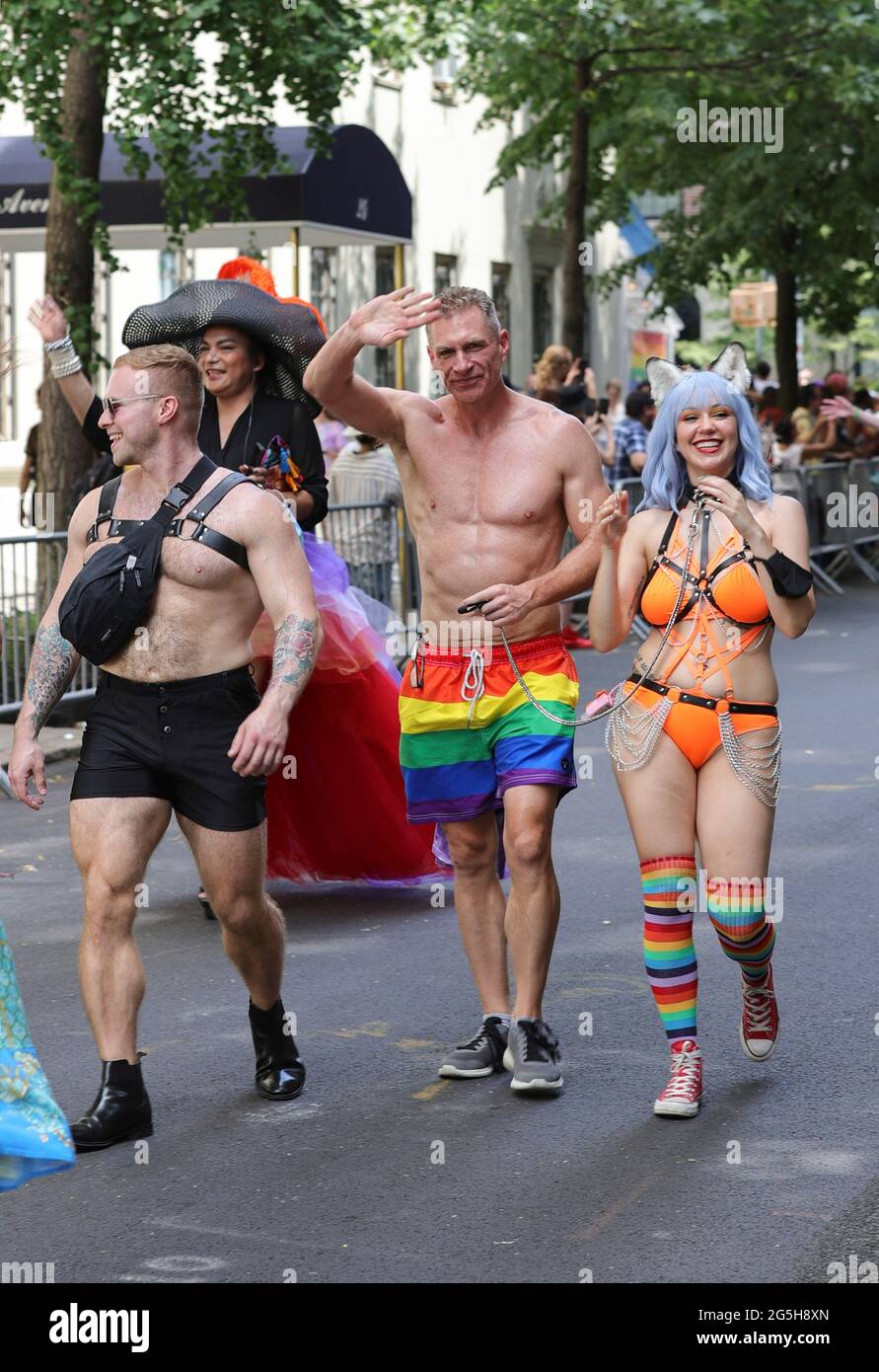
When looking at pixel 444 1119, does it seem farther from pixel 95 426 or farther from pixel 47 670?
pixel 95 426

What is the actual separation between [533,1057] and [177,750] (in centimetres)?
126

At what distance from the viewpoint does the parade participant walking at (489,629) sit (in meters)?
5.68

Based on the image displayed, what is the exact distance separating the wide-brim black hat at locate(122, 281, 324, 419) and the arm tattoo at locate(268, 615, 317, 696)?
195 centimetres

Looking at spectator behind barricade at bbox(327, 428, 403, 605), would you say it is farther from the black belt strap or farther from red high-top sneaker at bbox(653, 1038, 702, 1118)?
red high-top sneaker at bbox(653, 1038, 702, 1118)

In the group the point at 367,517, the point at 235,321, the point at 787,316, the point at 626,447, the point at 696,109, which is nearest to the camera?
the point at 235,321

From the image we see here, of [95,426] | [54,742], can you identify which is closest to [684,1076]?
[95,426]

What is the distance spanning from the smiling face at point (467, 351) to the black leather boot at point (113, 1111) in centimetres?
198

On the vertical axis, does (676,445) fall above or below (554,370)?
below

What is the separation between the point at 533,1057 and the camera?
223 inches

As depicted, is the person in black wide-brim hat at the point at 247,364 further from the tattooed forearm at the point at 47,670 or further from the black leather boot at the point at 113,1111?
the black leather boot at the point at 113,1111

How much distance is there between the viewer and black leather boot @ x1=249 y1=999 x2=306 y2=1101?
18.6 ft

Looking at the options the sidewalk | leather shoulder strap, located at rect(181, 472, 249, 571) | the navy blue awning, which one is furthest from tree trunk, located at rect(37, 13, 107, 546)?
leather shoulder strap, located at rect(181, 472, 249, 571)

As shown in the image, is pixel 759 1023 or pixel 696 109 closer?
pixel 759 1023

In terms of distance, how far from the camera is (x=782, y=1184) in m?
4.82
